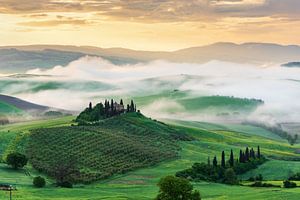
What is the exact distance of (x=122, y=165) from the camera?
195875 millimetres

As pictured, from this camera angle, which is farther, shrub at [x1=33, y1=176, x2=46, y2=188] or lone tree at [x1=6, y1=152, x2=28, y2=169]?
lone tree at [x1=6, y1=152, x2=28, y2=169]

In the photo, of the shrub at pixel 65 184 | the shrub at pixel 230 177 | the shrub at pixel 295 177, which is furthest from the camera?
the shrub at pixel 295 177

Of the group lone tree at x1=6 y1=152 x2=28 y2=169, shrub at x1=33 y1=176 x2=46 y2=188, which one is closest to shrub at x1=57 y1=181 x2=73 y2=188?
shrub at x1=33 y1=176 x2=46 y2=188

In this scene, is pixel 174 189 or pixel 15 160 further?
pixel 15 160

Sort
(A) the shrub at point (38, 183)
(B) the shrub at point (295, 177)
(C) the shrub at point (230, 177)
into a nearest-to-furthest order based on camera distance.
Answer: (A) the shrub at point (38, 183)
(C) the shrub at point (230, 177)
(B) the shrub at point (295, 177)

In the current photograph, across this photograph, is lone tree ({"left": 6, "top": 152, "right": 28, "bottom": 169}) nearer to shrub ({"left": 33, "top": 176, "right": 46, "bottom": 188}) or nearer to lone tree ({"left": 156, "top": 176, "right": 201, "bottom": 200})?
shrub ({"left": 33, "top": 176, "right": 46, "bottom": 188})

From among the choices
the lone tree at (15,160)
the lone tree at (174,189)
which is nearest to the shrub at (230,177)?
the lone tree at (15,160)

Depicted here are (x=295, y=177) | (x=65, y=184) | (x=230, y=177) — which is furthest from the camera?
(x=295, y=177)

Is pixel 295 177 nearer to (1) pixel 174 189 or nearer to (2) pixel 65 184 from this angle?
(2) pixel 65 184

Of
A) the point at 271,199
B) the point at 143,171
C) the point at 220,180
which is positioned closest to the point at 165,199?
the point at 271,199

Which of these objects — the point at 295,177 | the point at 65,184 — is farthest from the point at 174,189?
the point at 295,177

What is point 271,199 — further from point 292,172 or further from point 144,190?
point 292,172

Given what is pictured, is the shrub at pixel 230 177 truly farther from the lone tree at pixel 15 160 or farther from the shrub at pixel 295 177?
the lone tree at pixel 15 160

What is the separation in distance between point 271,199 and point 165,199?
22523 mm
